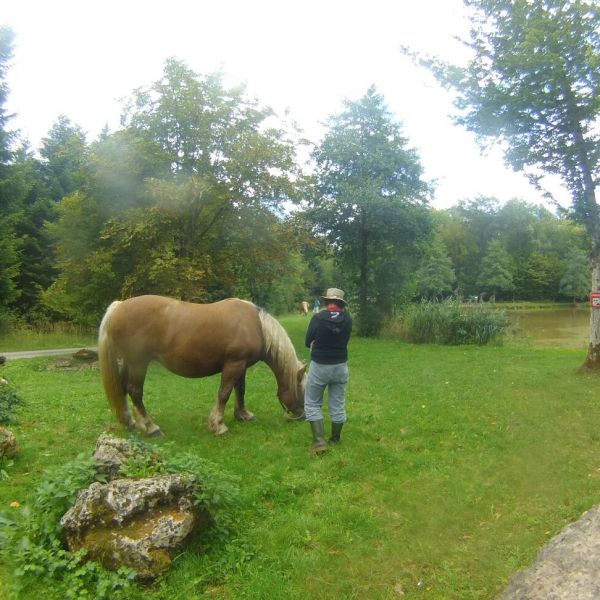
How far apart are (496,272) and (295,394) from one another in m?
55.8

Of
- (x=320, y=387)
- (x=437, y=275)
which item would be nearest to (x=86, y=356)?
(x=320, y=387)

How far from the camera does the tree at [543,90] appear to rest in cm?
959

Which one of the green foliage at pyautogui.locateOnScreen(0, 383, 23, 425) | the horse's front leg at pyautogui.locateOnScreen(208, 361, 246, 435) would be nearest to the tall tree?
the green foliage at pyautogui.locateOnScreen(0, 383, 23, 425)

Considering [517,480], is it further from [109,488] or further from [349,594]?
[109,488]

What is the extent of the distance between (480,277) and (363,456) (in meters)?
57.5

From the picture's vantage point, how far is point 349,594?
323cm

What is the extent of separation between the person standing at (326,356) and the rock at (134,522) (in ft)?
8.28

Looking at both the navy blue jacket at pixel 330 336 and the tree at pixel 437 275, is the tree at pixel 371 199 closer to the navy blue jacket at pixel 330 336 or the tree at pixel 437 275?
the navy blue jacket at pixel 330 336

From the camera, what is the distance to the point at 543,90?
9914 mm

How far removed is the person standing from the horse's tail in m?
2.78

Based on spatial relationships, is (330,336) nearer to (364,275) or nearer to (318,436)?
(318,436)

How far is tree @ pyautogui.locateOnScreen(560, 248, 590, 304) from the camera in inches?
1870

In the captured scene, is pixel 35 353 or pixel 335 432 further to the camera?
pixel 35 353

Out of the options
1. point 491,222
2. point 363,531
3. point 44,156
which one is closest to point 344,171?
point 363,531
